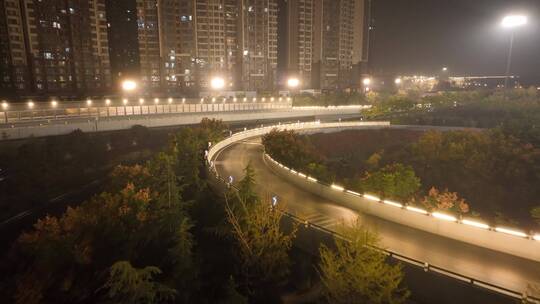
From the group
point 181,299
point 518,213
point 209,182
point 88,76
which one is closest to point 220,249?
point 181,299

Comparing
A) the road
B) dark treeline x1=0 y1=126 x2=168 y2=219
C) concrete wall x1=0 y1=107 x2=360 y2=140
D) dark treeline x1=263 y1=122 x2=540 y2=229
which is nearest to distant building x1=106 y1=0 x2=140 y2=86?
concrete wall x1=0 y1=107 x2=360 y2=140

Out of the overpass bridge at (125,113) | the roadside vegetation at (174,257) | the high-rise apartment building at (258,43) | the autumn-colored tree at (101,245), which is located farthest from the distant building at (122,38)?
the roadside vegetation at (174,257)

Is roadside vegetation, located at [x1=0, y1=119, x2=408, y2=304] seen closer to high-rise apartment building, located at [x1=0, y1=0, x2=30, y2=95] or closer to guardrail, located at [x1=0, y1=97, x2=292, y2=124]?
guardrail, located at [x1=0, y1=97, x2=292, y2=124]

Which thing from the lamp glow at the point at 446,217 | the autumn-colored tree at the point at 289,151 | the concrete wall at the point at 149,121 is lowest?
the lamp glow at the point at 446,217

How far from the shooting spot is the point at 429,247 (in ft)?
57.5

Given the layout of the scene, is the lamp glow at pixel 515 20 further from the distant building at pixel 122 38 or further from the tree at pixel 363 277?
the distant building at pixel 122 38

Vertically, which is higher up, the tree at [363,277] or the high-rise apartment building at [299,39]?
the high-rise apartment building at [299,39]

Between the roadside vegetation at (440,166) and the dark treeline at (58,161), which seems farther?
the dark treeline at (58,161)

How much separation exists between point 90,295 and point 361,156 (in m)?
36.4

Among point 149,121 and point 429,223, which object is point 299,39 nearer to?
point 149,121

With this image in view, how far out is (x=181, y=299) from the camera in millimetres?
16594

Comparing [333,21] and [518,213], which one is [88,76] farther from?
[518,213]

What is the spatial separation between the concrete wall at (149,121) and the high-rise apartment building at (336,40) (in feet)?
174

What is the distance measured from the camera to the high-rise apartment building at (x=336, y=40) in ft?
414
